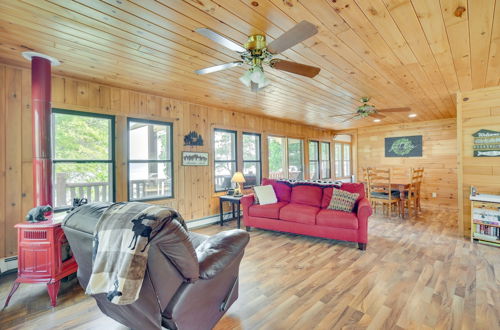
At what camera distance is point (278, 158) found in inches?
259

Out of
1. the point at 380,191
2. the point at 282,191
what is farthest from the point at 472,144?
the point at 282,191

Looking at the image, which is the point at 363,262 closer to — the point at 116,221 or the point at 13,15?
the point at 116,221

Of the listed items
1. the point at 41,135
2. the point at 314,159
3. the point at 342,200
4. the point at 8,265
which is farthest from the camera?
the point at 314,159

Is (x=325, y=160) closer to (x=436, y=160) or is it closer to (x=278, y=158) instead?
(x=278, y=158)

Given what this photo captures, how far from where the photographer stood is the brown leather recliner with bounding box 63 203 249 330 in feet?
4.25

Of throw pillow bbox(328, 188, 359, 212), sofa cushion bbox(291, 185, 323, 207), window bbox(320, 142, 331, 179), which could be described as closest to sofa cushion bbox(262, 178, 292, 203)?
→ sofa cushion bbox(291, 185, 323, 207)

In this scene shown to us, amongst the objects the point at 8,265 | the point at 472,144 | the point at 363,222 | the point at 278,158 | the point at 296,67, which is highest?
the point at 296,67

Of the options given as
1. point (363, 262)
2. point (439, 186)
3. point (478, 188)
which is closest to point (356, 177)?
point (439, 186)

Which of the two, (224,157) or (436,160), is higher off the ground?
(224,157)

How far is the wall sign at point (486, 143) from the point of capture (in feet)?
11.7

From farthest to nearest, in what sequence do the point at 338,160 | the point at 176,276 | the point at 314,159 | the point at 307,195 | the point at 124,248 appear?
the point at 338,160, the point at 314,159, the point at 307,195, the point at 176,276, the point at 124,248

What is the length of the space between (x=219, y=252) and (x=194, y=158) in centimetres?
313

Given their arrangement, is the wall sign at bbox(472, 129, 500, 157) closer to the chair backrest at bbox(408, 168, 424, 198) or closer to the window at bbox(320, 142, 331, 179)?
the chair backrest at bbox(408, 168, 424, 198)

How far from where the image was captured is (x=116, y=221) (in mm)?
1348
